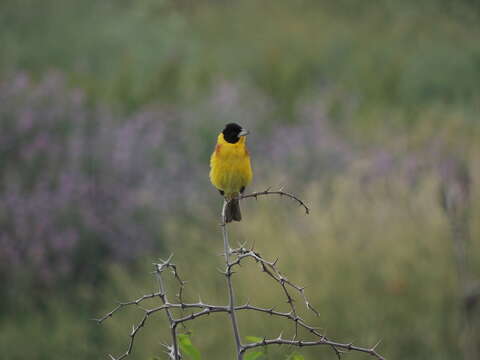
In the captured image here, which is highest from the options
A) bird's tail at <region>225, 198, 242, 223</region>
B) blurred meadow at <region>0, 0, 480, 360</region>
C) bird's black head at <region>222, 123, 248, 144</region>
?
blurred meadow at <region>0, 0, 480, 360</region>

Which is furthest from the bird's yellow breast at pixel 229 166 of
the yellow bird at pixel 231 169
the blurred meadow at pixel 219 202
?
the blurred meadow at pixel 219 202

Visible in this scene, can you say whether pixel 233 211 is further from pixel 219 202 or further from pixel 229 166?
pixel 219 202

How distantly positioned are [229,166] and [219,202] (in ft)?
14.1

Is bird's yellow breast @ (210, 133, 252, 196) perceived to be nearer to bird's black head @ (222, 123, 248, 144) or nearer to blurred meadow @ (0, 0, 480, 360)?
bird's black head @ (222, 123, 248, 144)

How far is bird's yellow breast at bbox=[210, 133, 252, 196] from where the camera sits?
69.9 inches

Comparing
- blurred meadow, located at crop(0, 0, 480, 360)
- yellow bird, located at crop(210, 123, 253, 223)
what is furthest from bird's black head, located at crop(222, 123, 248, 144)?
blurred meadow, located at crop(0, 0, 480, 360)

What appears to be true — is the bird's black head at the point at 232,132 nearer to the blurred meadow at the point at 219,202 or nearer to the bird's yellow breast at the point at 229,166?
the bird's yellow breast at the point at 229,166

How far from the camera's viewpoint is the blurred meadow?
168 inches

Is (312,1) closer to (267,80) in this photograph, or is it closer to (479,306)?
(267,80)

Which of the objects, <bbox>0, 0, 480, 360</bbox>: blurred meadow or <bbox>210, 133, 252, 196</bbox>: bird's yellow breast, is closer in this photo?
<bbox>210, 133, 252, 196</bbox>: bird's yellow breast

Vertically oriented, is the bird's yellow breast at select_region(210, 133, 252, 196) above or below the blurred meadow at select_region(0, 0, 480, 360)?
below

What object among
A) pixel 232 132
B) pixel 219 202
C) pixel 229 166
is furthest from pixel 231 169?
pixel 219 202

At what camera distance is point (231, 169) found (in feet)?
5.88

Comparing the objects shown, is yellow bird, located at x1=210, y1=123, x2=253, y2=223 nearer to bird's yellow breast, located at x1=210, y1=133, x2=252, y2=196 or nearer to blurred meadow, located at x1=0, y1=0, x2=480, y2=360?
bird's yellow breast, located at x1=210, y1=133, x2=252, y2=196
